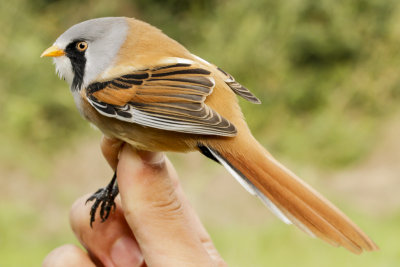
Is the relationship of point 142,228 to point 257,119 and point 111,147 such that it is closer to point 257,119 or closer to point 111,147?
point 111,147

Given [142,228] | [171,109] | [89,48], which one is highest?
[89,48]

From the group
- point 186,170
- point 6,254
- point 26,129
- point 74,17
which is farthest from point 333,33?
point 6,254

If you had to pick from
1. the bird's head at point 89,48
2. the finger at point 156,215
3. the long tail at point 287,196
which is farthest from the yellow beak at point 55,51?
the long tail at point 287,196

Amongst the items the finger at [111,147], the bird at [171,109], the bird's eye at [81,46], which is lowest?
the finger at [111,147]

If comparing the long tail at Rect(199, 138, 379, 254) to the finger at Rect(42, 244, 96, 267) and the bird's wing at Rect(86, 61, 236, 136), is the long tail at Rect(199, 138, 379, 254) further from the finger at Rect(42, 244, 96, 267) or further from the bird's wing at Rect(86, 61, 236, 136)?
the finger at Rect(42, 244, 96, 267)

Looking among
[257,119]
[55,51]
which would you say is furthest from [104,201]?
[257,119]

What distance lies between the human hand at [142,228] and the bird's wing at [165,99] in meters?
0.16

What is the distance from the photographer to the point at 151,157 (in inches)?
70.5

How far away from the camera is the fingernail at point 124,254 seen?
1.88m

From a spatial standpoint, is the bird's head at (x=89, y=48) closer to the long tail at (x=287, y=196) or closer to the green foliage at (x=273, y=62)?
the long tail at (x=287, y=196)

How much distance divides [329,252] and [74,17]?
4.72 meters

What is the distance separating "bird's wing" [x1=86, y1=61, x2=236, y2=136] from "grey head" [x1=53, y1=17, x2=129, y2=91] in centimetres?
7

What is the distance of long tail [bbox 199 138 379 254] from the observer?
4.94ft

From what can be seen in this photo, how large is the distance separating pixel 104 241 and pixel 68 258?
16 cm
